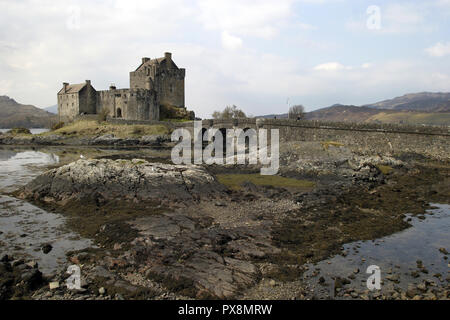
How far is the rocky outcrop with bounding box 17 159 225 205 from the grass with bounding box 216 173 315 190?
270 centimetres

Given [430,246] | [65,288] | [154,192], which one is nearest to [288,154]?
[154,192]

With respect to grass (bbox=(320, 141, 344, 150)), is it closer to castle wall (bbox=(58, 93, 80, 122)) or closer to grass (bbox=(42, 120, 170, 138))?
grass (bbox=(42, 120, 170, 138))

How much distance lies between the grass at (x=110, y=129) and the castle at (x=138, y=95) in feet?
8.84

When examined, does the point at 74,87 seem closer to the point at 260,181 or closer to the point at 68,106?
the point at 68,106

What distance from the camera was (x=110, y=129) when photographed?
57.3 meters

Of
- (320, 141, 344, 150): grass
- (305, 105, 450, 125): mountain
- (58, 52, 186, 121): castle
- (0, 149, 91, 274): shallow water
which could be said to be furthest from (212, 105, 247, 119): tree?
(0, 149, 91, 274): shallow water

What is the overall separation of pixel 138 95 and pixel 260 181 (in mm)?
38956

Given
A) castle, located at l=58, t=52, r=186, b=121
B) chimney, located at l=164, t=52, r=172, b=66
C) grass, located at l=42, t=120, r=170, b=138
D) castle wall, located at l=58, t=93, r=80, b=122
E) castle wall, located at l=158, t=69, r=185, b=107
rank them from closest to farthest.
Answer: grass, located at l=42, t=120, r=170, b=138
castle, located at l=58, t=52, r=186, b=121
chimney, located at l=164, t=52, r=172, b=66
castle wall, located at l=158, t=69, r=185, b=107
castle wall, located at l=58, t=93, r=80, b=122

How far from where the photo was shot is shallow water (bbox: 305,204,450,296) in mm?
9898

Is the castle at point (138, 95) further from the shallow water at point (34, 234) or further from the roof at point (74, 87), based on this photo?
the shallow water at point (34, 234)

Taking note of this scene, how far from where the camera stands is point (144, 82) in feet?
192

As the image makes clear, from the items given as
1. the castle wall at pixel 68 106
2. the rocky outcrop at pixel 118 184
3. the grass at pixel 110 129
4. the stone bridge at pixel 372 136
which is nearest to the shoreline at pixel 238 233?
the rocky outcrop at pixel 118 184

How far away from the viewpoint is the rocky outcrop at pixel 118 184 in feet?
61.6

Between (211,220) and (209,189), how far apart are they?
5079mm
